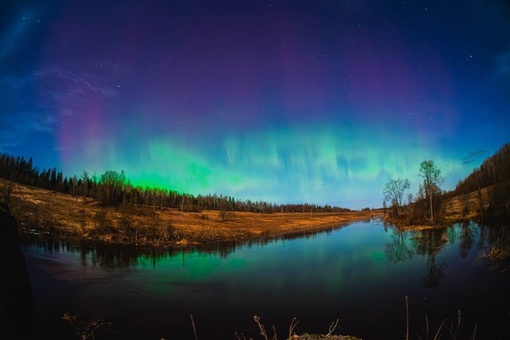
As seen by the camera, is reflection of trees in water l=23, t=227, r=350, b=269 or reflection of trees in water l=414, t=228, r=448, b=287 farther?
reflection of trees in water l=23, t=227, r=350, b=269

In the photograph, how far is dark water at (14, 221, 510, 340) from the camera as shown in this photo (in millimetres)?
15000

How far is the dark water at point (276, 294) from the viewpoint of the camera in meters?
15.0

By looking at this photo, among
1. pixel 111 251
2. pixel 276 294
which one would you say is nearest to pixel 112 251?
pixel 111 251

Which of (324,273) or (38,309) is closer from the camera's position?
(38,309)

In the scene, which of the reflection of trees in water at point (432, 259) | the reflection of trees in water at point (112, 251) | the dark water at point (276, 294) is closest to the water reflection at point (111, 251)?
the reflection of trees in water at point (112, 251)

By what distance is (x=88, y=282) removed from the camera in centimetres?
2506

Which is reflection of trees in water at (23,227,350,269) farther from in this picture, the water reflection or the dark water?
the dark water

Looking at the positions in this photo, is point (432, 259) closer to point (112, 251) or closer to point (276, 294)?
point (276, 294)

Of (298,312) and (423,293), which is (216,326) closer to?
(298,312)

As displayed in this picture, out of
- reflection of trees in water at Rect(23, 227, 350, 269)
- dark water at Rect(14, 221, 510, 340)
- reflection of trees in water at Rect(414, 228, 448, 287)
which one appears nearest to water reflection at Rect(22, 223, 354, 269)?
reflection of trees in water at Rect(23, 227, 350, 269)

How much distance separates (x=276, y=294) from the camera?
70.5 ft

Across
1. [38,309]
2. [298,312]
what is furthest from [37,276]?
[298,312]

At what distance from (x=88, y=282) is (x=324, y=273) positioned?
808 inches

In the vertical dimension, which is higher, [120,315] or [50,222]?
[50,222]
